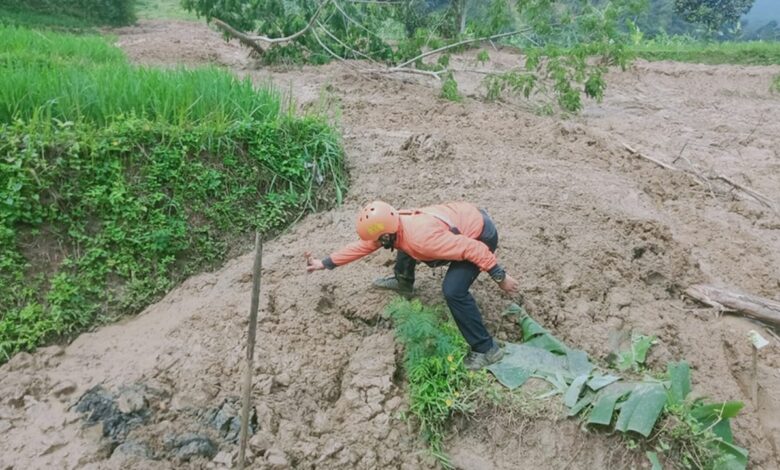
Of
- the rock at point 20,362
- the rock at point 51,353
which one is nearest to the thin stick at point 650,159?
the rock at point 51,353

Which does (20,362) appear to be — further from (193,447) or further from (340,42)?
(340,42)

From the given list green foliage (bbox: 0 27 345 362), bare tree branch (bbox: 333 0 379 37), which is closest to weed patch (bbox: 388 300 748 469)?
green foliage (bbox: 0 27 345 362)

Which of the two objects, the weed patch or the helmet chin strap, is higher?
the helmet chin strap

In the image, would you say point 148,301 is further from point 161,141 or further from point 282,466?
point 282,466

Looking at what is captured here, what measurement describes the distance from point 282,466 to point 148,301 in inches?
67.6

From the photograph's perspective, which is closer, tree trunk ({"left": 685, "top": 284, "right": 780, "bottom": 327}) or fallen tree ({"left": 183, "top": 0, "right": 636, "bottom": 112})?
tree trunk ({"left": 685, "top": 284, "right": 780, "bottom": 327})

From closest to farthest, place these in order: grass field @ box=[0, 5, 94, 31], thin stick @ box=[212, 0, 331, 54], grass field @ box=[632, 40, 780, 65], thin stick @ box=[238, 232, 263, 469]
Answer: thin stick @ box=[238, 232, 263, 469] → thin stick @ box=[212, 0, 331, 54] → grass field @ box=[0, 5, 94, 31] → grass field @ box=[632, 40, 780, 65]

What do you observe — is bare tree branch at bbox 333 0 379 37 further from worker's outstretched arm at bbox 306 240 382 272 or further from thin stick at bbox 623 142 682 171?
worker's outstretched arm at bbox 306 240 382 272

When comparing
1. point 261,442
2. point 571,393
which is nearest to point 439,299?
point 571,393

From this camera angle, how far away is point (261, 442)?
Answer: 288 cm

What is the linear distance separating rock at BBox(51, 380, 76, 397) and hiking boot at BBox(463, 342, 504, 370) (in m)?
2.03

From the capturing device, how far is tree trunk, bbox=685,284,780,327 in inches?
158

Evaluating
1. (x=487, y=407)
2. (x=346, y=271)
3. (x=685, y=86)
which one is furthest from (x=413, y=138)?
(x=685, y=86)

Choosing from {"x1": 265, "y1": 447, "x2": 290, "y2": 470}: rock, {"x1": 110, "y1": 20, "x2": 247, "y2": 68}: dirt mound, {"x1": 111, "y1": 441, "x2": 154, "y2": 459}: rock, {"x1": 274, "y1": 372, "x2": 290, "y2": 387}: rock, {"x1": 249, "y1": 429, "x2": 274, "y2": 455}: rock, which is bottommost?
{"x1": 111, "y1": 441, "x2": 154, "y2": 459}: rock
